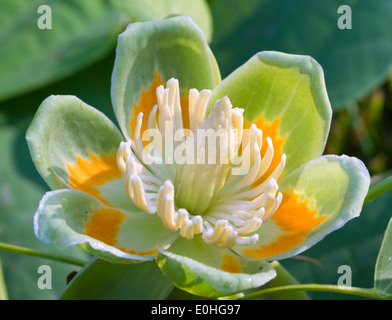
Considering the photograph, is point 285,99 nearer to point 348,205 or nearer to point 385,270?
point 348,205

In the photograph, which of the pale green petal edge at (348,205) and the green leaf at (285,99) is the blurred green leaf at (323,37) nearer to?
the green leaf at (285,99)

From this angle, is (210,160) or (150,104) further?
(150,104)

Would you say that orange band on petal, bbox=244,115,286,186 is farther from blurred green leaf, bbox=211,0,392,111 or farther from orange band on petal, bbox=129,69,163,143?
blurred green leaf, bbox=211,0,392,111

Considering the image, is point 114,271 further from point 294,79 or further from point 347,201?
point 294,79

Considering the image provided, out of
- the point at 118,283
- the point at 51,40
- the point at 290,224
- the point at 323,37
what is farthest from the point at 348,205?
the point at 51,40

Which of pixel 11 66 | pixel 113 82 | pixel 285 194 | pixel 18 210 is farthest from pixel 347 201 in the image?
pixel 11 66

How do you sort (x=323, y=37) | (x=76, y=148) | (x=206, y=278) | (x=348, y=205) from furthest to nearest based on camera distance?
1. (x=323, y=37)
2. (x=76, y=148)
3. (x=348, y=205)
4. (x=206, y=278)
